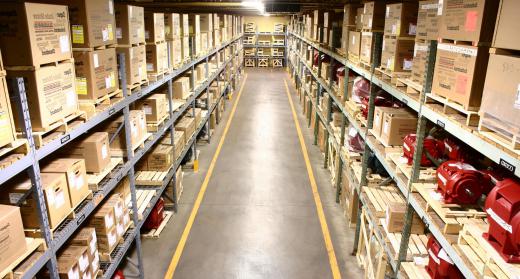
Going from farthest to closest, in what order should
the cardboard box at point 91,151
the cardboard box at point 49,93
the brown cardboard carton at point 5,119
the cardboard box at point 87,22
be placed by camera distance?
the cardboard box at point 91,151
the cardboard box at point 87,22
the cardboard box at point 49,93
the brown cardboard carton at point 5,119

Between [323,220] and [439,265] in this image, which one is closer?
[439,265]

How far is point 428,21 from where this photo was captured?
3.69m

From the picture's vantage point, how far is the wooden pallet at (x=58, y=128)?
109 inches

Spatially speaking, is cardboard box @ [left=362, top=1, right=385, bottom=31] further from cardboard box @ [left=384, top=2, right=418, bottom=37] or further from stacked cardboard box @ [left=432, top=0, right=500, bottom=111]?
stacked cardboard box @ [left=432, top=0, right=500, bottom=111]

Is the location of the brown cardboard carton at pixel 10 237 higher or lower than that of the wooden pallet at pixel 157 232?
Result: higher

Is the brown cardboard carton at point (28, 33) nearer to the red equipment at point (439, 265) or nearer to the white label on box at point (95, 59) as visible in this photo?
the white label on box at point (95, 59)

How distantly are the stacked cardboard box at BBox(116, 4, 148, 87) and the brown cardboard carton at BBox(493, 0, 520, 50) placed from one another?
3972mm

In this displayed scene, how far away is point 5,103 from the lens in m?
2.50

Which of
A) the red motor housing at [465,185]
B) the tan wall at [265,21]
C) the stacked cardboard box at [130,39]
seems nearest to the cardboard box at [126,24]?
the stacked cardboard box at [130,39]

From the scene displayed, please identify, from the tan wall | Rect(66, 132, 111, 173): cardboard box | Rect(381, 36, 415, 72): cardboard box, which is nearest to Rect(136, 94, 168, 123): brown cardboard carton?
Rect(66, 132, 111, 173): cardboard box

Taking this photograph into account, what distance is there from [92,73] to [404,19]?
3583mm

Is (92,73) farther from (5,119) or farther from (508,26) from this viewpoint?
(508,26)

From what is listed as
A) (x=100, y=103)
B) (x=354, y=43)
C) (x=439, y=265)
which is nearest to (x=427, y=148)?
(x=439, y=265)

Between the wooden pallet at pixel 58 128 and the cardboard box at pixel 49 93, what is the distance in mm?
29
